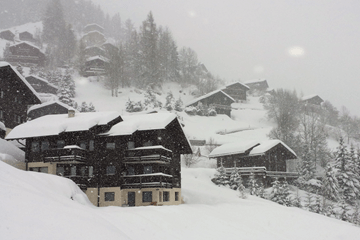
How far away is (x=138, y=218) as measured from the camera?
676 inches

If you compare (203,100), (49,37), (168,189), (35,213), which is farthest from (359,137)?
(49,37)

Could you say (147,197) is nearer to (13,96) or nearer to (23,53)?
(13,96)

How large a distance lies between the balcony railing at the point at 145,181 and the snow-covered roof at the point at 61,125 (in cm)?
555

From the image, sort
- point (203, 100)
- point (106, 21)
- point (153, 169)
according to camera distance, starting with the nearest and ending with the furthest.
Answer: point (153, 169) → point (203, 100) → point (106, 21)

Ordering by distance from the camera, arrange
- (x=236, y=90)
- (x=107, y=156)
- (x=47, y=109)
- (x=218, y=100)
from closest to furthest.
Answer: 1. (x=107, y=156)
2. (x=47, y=109)
3. (x=218, y=100)
4. (x=236, y=90)

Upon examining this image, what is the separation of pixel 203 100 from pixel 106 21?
110366 millimetres

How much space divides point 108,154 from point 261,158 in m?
21.2

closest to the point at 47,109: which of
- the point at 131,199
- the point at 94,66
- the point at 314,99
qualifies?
the point at 131,199

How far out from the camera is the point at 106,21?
166m

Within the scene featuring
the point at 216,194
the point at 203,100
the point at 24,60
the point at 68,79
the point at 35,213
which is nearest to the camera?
the point at 35,213

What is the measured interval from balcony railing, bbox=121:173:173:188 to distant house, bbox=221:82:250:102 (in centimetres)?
6225

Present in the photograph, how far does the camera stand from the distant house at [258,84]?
109094 mm

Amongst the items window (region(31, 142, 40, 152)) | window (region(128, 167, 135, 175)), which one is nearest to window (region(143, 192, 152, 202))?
window (region(128, 167, 135, 175))

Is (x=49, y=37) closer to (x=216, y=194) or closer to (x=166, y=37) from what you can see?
(x=166, y=37)
